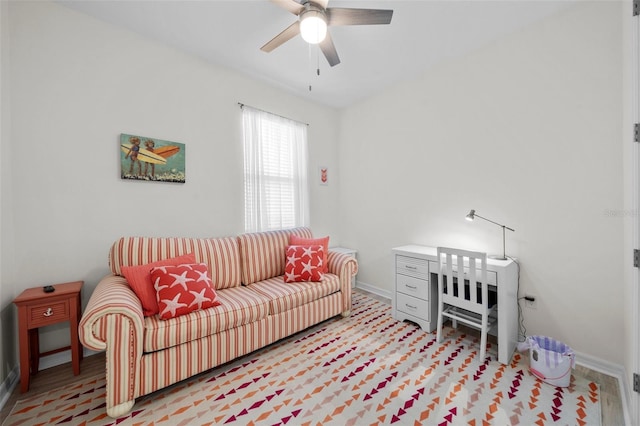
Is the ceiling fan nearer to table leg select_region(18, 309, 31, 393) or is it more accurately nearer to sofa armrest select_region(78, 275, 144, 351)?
sofa armrest select_region(78, 275, 144, 351)

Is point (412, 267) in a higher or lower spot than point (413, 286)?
higher

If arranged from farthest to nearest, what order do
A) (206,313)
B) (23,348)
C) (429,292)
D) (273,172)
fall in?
1. (273,172)
2. (429,292)
3. (206,313)
4. (23,348)

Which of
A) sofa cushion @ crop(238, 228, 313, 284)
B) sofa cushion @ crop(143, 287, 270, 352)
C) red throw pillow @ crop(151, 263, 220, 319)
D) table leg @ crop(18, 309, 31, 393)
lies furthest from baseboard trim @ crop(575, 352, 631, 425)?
table leg @ crop(18, 309, 31, 393)

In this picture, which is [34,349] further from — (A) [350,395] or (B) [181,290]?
(A) [350,395]

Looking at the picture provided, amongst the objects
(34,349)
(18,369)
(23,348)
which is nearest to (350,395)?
(23,348)

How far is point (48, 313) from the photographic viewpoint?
181 centimetres

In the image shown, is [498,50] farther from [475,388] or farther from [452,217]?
[475,388]

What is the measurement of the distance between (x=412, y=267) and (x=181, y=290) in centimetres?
214

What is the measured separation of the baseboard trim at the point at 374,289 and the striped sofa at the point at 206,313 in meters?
0.91

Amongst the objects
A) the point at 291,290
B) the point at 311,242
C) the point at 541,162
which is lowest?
the point at 291,290

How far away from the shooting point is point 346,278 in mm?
2865

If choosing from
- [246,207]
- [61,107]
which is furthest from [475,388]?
[61,107]

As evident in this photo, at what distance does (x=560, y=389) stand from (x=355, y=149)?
3299 millimetres

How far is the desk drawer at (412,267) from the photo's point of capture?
8.52 feet
